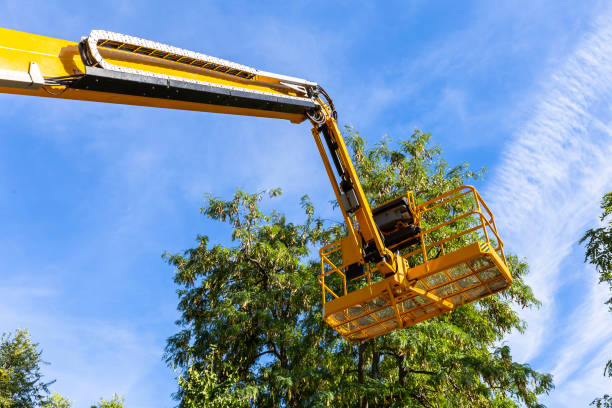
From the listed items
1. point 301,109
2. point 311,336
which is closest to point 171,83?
point 301,109

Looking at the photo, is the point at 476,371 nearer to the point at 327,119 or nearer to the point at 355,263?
the point at 355,263

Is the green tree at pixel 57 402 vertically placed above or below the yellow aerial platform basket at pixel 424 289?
above

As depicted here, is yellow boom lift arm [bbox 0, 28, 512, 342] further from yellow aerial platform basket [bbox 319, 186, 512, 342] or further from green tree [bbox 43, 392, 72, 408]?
green tree [bbox 43, 392, 72, 408]

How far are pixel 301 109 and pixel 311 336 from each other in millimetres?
9498

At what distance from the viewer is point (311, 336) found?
17.2 metres

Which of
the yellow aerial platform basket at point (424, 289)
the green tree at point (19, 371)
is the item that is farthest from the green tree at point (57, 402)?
the yellow aerial platform basket at point (424, 289)

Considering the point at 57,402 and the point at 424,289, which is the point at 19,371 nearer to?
the point at 57,402

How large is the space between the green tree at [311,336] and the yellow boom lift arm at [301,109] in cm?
583

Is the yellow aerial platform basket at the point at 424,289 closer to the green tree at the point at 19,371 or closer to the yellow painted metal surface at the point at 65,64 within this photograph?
the yellow painted metal surface at the point at 65,64

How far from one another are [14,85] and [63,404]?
26.4 metres

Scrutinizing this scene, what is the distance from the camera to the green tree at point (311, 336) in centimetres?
1557

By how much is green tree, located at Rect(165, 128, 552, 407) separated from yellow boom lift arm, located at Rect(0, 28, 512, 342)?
5833mm

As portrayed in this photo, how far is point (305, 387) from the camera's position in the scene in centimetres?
1691

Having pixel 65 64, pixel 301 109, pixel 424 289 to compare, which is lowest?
pixel 424 289
